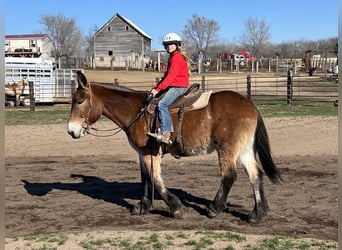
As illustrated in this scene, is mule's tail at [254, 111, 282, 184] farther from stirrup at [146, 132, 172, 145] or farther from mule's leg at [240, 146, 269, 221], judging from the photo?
stirrup at [146, 132, 172, 145]

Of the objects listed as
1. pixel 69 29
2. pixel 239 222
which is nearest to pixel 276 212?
pixel 239 222

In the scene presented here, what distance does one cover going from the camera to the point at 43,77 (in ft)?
96.9

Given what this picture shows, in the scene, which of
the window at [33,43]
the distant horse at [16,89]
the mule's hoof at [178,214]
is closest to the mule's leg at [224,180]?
the mule's hoof at [178,214]

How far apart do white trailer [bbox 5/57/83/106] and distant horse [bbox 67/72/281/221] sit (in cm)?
2198

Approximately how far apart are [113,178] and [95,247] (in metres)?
4.09

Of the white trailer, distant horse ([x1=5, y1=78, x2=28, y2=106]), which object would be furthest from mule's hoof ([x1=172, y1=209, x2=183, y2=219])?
the white trailer

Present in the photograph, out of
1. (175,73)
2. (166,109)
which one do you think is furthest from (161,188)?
(175,73)

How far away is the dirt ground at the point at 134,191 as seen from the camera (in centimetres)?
619

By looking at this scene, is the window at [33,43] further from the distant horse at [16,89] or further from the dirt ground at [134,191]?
the dirt ground at [134,191]

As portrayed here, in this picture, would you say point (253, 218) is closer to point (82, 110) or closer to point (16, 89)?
point (82, 110)

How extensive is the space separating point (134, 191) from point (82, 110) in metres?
2.11

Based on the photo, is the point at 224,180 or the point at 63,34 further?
the point at 63,34

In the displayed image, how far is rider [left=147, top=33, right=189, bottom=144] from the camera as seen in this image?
6320mm

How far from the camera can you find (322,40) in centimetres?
7975
